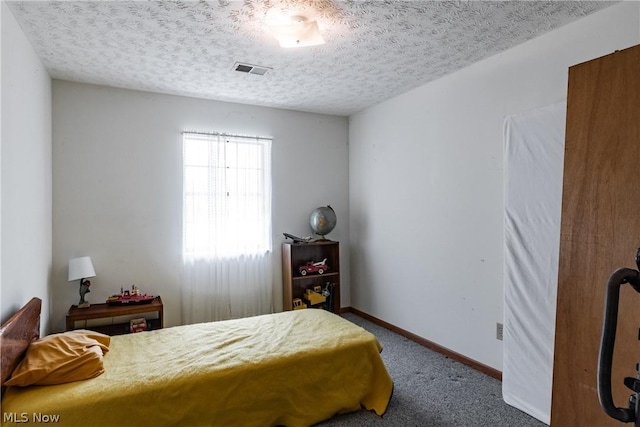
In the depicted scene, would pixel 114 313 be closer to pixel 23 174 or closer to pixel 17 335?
pixel 17 335

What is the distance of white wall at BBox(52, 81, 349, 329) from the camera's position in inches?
126

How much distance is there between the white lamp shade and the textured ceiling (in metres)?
1.57

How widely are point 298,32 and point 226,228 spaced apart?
2.23m

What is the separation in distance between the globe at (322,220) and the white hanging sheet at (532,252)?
6.42ft

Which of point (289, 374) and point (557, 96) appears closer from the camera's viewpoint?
point (289, 374)

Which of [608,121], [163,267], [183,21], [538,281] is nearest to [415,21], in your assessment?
[608,121]

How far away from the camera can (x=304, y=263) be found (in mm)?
4195

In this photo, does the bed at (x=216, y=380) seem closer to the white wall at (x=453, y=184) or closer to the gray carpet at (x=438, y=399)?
the gray carpet at (x=438, y=399)

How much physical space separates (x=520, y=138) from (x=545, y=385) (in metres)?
1.57

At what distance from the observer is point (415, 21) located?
2195mm

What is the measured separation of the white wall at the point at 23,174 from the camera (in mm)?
1926

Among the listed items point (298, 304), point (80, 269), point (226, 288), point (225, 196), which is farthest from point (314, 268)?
point (80, 269)

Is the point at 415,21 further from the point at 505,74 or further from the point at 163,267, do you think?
the point at 163,267

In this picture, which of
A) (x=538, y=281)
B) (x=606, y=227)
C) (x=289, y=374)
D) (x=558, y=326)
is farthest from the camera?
(x=538, y=281)
